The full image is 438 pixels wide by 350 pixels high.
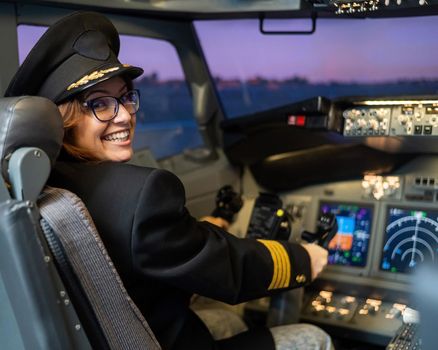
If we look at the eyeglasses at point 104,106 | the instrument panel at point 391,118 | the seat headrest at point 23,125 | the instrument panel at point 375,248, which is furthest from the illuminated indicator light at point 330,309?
the seat headrest at point 23,125

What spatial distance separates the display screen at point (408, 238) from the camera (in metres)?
2.46

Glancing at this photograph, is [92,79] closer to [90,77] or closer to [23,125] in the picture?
[90,77]

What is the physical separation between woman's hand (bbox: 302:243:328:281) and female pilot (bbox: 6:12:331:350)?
0.21 feet

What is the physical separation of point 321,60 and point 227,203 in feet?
3.31

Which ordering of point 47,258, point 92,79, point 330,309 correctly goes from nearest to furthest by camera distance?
point 47,258
point 92,79
point 330,309

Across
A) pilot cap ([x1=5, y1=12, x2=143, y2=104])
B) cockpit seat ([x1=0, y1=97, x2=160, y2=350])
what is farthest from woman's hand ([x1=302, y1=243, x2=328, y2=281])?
pilot cap ([x1=5, y1=12, x2=143, y2=104])

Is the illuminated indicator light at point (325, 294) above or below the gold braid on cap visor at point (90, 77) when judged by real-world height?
below

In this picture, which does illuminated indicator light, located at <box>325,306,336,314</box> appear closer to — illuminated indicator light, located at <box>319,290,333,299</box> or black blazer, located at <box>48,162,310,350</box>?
illuminated indicator light, located at <box>319,290,333,299</box>

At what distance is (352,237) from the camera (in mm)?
2639

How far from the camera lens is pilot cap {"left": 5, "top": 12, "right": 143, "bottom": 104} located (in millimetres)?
1622

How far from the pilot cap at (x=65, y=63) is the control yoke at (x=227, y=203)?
114cm

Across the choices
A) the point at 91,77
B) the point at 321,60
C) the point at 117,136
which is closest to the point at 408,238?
the point at 321,60

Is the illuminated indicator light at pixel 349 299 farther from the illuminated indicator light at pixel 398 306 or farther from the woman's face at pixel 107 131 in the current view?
the woman's face at pixel 107 131

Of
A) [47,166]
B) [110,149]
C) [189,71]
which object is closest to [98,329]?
[47,166]
